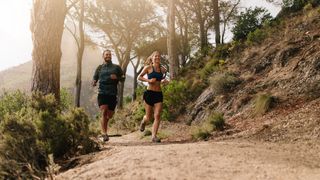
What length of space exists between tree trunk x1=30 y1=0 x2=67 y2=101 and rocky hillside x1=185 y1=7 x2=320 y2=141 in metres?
3.72

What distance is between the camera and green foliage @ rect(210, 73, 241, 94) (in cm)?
1264

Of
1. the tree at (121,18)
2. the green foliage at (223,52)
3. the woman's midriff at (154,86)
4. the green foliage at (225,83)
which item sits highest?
the tree at (121,18)

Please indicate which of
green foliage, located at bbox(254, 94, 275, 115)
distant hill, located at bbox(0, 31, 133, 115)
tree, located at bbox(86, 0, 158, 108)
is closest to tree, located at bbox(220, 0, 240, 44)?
tree, located at bbox(86, 0, 158, 108)

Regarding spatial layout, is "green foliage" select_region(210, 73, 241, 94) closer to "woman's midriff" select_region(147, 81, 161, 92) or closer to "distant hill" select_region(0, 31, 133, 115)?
"woman's midriff" select_region(147, 81, 161, 92)

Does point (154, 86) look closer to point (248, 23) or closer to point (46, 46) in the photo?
point (46, 46)

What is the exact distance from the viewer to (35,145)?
5527mm

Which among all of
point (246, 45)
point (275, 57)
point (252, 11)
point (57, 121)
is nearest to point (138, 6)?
point (252, 11)

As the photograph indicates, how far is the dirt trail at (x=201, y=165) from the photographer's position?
4312mm

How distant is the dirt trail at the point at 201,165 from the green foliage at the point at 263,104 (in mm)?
3722

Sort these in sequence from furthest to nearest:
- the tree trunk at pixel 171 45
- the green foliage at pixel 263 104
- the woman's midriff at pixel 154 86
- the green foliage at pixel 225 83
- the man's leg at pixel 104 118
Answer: the tree trunk at pixel 171 45 < the green foliage at pixel 225 83 < the green foliage at pixel 263 104 < the man's leg at pixel 104 118 < the woman's midriff at pixel 154 86

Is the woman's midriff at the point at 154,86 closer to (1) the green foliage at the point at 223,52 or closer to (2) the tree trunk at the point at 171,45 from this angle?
(1) the green foliage at the point at 223,52

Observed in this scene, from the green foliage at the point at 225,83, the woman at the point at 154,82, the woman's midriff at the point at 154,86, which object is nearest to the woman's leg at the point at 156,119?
the woman at the point at 154,82

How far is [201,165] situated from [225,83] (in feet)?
27.2

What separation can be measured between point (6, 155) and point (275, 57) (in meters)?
9.31
